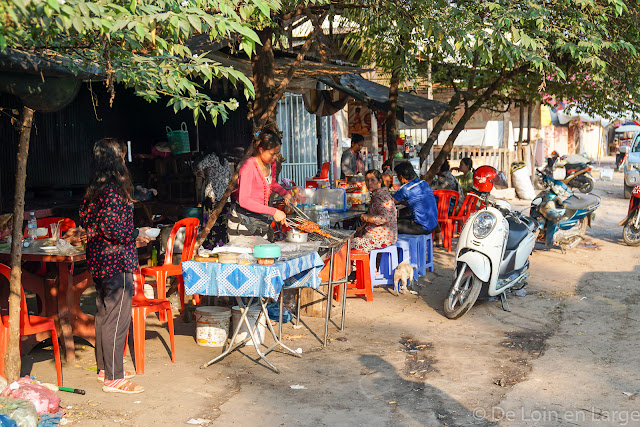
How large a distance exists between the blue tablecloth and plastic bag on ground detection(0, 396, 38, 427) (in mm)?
1458

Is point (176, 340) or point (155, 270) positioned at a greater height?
point (155, 270)

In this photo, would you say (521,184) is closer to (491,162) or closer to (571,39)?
(491,162)

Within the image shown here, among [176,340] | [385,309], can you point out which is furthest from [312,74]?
[176,340]

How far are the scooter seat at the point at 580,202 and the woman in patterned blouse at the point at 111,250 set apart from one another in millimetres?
7739

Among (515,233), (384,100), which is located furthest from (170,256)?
(384,100)

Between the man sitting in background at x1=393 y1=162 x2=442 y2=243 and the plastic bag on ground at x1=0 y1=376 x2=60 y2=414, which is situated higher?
the man sitting in background at x1=393 y1=162 x2=442 y2=243

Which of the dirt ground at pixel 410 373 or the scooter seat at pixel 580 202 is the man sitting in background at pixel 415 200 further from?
the scooter seat at pixel 580 202

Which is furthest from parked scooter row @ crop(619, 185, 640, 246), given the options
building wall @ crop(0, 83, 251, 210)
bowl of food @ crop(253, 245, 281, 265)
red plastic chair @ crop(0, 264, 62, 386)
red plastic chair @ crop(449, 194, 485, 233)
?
red plastic chair @ crop(0, 264, 62, 386)

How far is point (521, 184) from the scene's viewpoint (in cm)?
1839

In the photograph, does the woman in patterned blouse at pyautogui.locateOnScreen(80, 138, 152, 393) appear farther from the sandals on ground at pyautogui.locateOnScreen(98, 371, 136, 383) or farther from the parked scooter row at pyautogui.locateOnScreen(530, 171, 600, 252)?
the parked scooter row at pyautogui.locateOnScreen(530, 171, 600, 252)

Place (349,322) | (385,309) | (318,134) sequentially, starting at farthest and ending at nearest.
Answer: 1. (318,134)
2. (385,309)
3. (349,322)

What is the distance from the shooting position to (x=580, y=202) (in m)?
10.7

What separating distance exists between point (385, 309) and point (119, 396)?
3.50 meters

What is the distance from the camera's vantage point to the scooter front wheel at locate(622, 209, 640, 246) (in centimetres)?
1141
